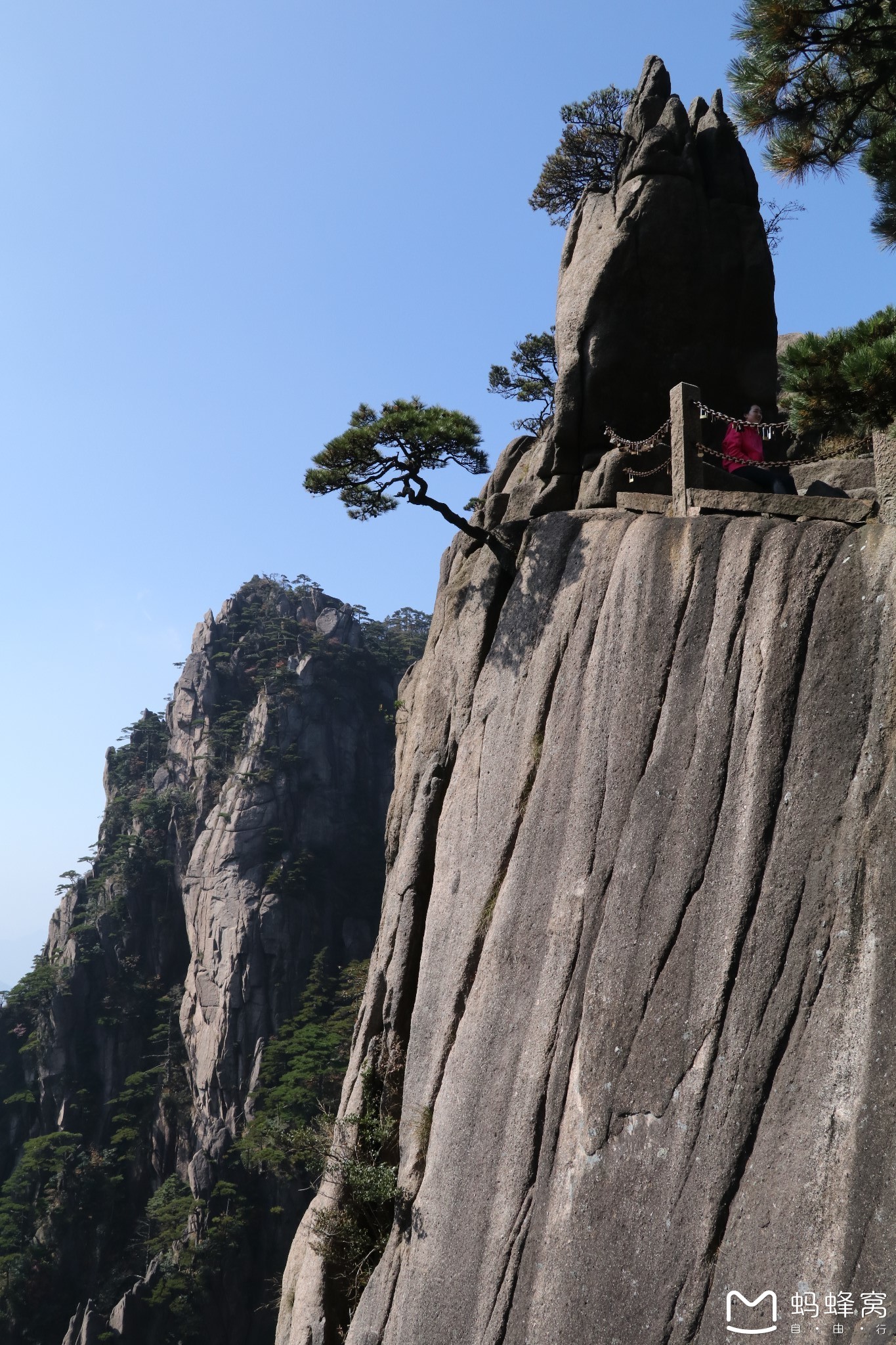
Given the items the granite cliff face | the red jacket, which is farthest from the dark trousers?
the granite cliff face

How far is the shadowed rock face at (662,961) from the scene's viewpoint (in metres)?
7.36

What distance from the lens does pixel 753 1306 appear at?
7.05 meters

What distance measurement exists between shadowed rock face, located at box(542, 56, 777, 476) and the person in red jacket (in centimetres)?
287

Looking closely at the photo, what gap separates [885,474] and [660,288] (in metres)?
6.97

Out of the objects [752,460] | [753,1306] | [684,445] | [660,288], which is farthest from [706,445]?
[753,1306]

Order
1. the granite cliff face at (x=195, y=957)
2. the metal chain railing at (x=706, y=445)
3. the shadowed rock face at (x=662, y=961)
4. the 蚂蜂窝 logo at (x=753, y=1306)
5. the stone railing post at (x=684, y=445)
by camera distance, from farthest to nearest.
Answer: the granite cliff face at (x=195, y=957), the metal chain railing at (x=706, y=445), the stone railing post at (x=684, y=445), the shadowed rock face at (x=662, y=961), the 蚂蜂窝 logo at (x=753, y=1306)

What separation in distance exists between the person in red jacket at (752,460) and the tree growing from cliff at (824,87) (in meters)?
3.63

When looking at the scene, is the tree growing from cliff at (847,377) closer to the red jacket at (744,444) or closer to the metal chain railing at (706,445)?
the metal chain railing at (706,445)

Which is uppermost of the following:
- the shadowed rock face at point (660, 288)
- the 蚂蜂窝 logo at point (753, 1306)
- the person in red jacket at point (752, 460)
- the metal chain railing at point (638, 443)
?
the shadowed rock face at point (660, 288)

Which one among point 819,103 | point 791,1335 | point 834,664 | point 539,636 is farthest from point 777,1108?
point 819,103

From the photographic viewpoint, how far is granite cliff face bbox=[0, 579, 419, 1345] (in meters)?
45.4

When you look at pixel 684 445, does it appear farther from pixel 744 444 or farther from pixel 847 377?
pixel 847 377

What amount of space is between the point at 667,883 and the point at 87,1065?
190ft

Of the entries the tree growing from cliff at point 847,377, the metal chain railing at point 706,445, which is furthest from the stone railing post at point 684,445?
the tree growing from cliff at point 847,377
